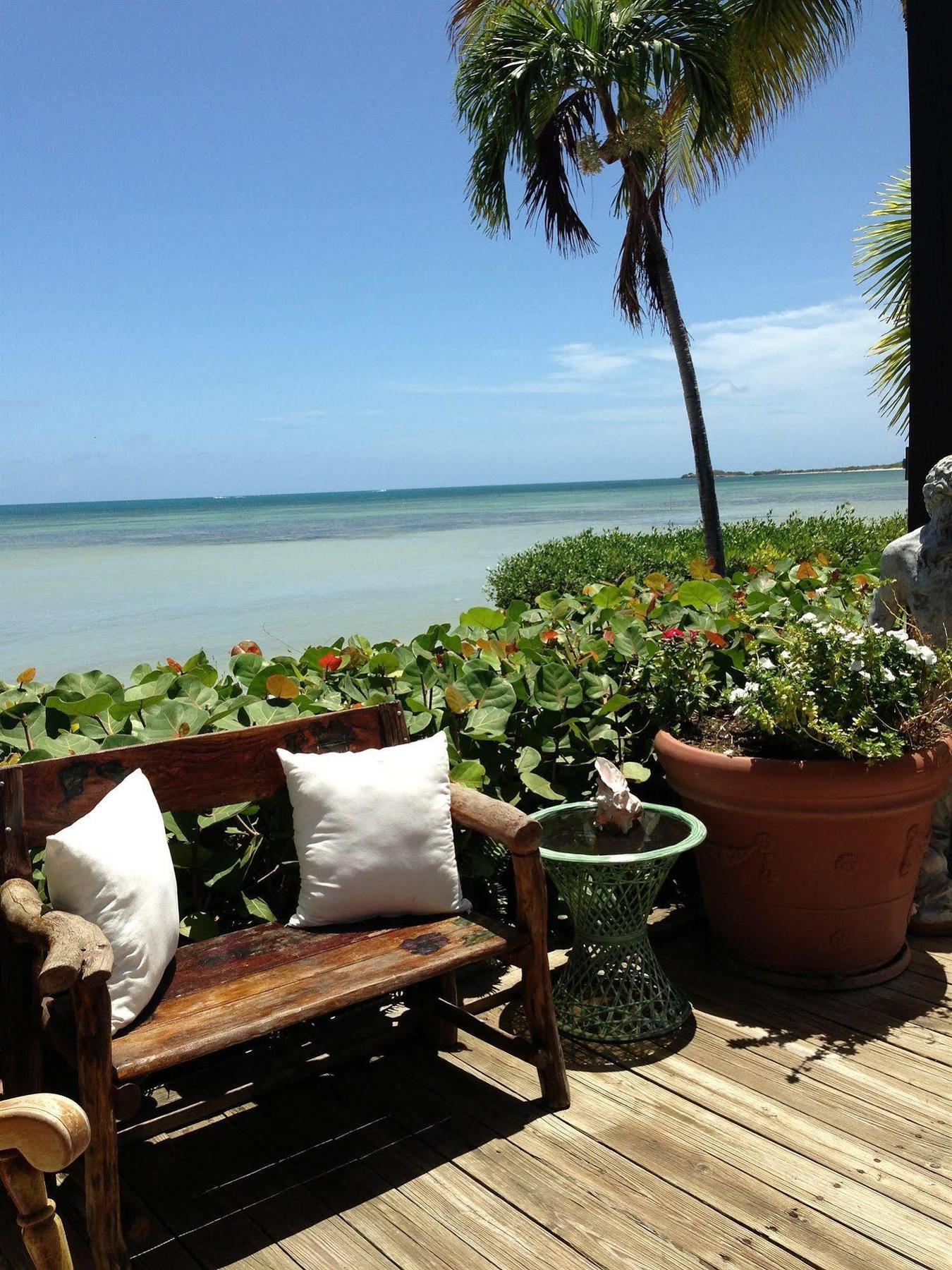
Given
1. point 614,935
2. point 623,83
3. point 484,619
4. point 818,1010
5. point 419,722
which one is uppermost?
point 623,83

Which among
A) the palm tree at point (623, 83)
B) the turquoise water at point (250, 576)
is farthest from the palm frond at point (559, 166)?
the turquoise water at point (250, 576)

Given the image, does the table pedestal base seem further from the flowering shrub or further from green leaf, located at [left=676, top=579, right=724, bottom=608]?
green leaf, located at [left=676, top=579, right=724, bottom=608]

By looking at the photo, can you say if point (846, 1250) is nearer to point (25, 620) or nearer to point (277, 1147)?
point (277, 1147)

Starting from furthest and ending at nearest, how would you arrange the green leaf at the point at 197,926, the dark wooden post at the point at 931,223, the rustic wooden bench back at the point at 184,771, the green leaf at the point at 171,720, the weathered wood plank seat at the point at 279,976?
1. the dark wooden post at the point at 931,223
2. the green leaf at the point at 171,720
3. the green leaf at the point at 197,926
4. the rustic wooden bench back at the point at 184,771
5. the weathered wood plank seat at the point at 279,976

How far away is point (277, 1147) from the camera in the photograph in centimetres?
221

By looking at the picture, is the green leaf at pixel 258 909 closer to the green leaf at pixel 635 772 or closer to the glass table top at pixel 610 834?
the glass table top at pixel 610 834

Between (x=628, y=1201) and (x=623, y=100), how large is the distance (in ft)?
30.7

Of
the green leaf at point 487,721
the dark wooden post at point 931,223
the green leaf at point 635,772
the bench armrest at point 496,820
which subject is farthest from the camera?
the dark wooden post at point 931,223

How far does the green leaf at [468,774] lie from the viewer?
2697 mm

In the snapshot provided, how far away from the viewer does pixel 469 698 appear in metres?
2.88

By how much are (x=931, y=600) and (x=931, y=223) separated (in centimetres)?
136

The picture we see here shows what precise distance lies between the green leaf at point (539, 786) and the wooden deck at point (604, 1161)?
67 cm

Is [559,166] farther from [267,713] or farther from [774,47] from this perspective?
[267,713]

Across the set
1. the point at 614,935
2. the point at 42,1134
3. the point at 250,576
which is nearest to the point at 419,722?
the point at 614,935
